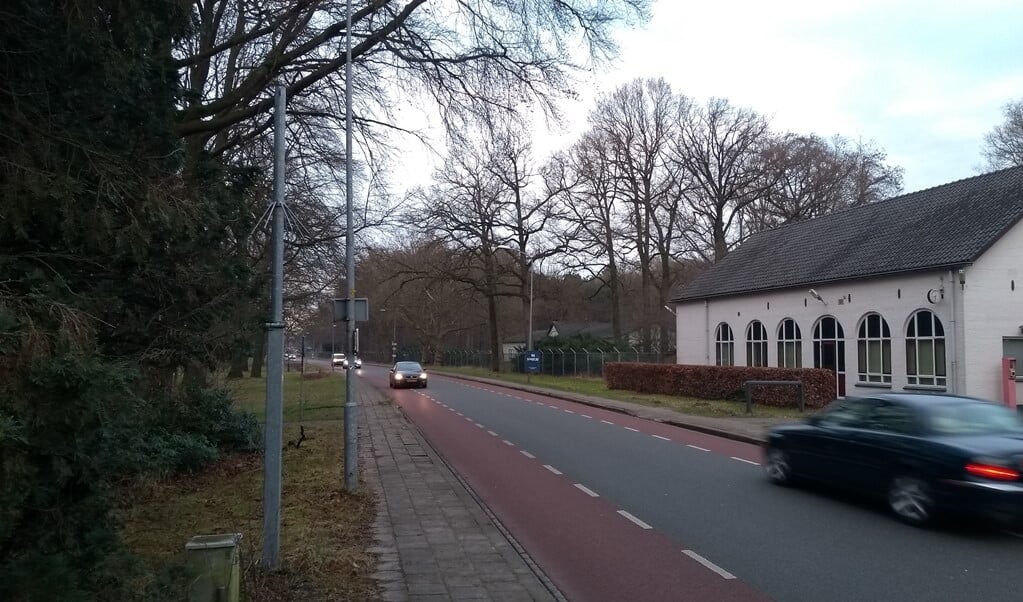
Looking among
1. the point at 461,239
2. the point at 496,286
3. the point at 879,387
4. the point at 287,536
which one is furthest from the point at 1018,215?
the point at 496,286

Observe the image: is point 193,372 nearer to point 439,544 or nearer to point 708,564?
point 439,544

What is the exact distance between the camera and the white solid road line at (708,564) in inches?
274

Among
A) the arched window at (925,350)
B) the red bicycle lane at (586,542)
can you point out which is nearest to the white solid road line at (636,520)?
the red bicycle lane at (586,542)

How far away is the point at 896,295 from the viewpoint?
26.0 meters

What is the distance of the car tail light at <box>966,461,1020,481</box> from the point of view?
7.89 m

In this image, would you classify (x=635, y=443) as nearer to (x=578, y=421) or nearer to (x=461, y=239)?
(x=578, y=421)

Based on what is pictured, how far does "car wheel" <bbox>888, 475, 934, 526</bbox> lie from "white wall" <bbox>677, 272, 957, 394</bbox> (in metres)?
17.0

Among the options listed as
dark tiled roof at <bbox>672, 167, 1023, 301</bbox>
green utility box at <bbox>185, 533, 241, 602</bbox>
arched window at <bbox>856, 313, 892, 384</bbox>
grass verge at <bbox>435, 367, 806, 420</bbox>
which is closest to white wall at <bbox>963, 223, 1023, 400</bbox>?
dark tiled roof at <bbox>672, 167, 1023, 301</bbox>

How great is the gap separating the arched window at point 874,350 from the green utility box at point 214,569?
83.3 ft

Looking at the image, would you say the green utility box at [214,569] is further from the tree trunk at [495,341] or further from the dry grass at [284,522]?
the tree trunk at [495,341]

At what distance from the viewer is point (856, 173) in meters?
50.3

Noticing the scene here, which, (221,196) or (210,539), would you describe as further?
(221,196)

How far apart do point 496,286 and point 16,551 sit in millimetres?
50478

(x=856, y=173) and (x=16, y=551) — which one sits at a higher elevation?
(x=856, y=173)
